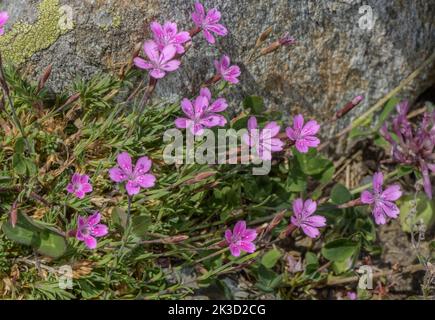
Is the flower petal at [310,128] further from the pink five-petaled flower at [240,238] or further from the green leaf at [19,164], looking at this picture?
the green leaf at [19,164]

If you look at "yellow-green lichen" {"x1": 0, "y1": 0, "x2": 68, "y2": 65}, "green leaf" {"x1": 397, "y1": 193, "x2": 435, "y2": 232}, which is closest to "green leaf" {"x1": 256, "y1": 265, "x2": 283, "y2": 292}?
"green leaf" {"x1": 397, "y1": 193, "x2": 435, "y2": 232}

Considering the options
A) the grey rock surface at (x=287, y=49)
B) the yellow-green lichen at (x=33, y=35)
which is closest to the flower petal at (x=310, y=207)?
the grey rock surface at (x=287, y=49)

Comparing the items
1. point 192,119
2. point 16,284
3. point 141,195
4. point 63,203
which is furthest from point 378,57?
point 16,284

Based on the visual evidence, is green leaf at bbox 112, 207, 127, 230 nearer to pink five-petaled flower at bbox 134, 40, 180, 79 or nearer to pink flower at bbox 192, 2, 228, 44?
pink five-petaled flower at bbox 134, 40, 180, 79

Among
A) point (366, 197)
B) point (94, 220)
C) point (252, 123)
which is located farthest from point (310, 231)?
point (94, 220)

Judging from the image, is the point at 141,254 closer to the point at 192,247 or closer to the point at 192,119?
the point at 192,247
